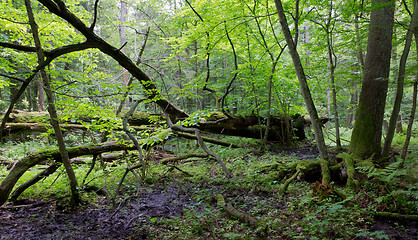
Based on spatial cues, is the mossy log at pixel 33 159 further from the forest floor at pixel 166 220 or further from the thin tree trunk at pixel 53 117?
the thin tree trunk at pixel 53 117

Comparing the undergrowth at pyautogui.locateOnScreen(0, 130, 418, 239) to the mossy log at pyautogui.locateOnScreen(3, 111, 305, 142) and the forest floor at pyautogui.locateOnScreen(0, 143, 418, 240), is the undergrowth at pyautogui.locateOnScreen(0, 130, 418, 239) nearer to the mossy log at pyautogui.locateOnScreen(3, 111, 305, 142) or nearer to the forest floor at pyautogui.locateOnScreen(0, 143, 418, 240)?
the forest floor at pyautogui.locateOnScreen(0, 143, 418, 240)

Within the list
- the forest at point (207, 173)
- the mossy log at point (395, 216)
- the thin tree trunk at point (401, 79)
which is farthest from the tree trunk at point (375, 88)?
the mossy log at point (395, 216)

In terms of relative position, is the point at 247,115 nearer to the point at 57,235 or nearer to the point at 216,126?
the point at 216,126

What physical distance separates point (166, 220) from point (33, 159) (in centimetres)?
→ 352

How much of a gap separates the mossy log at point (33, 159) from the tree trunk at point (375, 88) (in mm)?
6390

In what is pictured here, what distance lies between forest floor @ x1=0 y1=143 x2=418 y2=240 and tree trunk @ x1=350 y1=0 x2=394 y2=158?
2.53 metres

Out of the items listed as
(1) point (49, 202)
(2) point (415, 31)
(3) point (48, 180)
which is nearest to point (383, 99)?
(2) point (415, 31)

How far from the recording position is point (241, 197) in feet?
14.7

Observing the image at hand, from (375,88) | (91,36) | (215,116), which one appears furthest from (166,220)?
(215,116)

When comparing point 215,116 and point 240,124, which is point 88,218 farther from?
point 240,124

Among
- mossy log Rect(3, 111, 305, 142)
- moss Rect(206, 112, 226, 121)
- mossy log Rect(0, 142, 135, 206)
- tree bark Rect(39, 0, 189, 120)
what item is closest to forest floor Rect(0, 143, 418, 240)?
mossy log Rect(0, 142, 135, 206)

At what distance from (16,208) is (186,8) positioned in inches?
339

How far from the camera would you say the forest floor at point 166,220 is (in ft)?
9.11

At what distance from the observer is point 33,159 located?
4.70m
